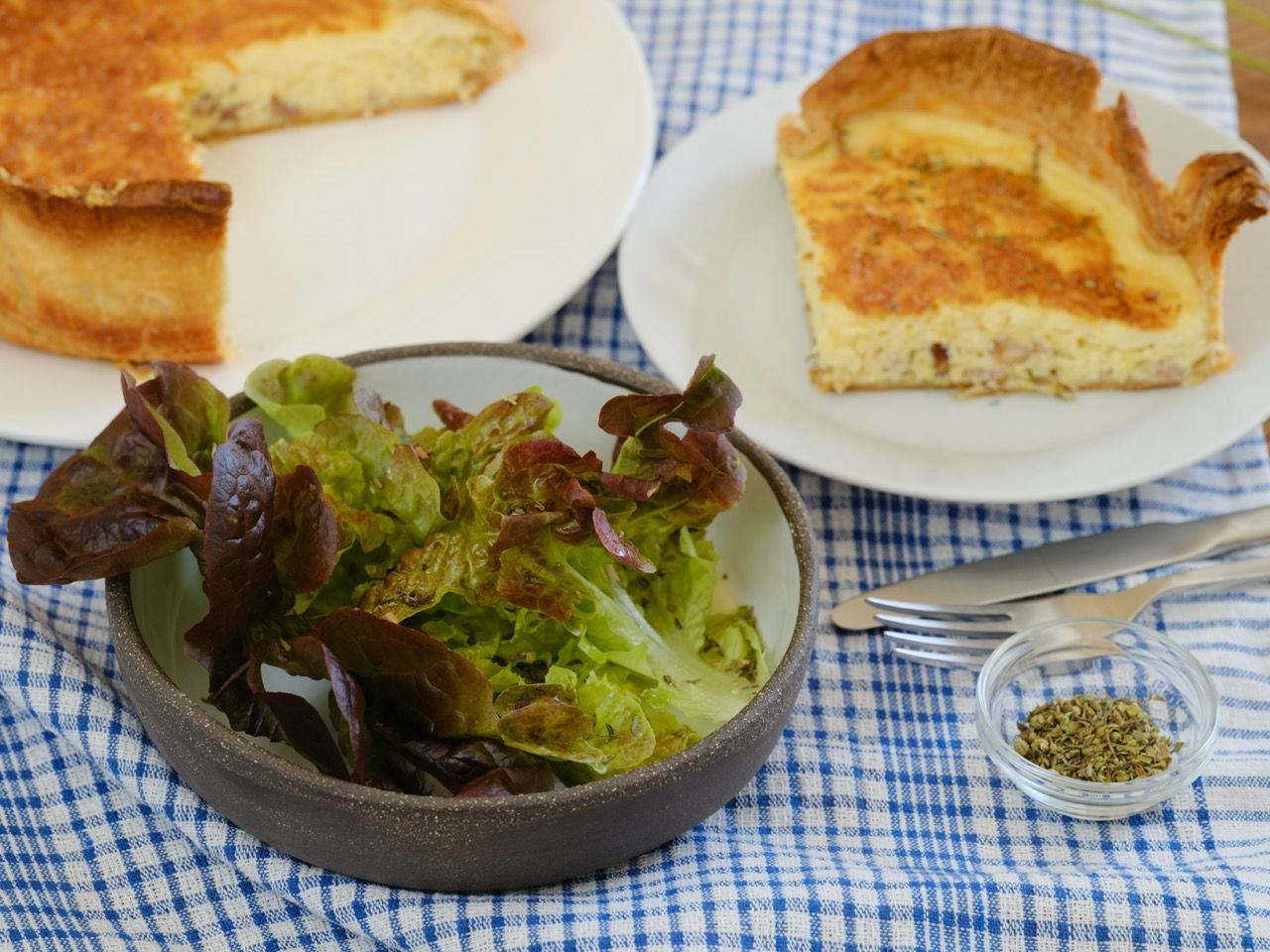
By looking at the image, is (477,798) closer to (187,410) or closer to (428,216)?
(187,410)

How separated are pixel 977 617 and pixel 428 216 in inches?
62.2

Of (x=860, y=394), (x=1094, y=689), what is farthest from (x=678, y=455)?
(x=860, y=394)

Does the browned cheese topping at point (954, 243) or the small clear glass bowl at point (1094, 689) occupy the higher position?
the browned cheese topping at point (954, 243)

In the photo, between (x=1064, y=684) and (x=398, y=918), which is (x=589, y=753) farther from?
(x=1064, y=684)

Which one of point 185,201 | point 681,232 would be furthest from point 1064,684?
point 185,201

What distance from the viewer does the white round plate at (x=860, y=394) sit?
98.3 inches

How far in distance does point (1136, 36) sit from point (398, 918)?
10.3 ft

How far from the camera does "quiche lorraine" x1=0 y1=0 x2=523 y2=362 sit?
8.94 ft

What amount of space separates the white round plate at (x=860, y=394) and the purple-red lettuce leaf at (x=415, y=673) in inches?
38.4

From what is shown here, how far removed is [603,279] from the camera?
10.2ft

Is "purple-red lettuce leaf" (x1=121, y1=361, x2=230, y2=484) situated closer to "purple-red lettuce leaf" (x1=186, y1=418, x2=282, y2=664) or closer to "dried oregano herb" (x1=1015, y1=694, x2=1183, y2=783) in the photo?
"purple-red lettuce leaf" (x1=186, y1=418, x2=282, y2=664)

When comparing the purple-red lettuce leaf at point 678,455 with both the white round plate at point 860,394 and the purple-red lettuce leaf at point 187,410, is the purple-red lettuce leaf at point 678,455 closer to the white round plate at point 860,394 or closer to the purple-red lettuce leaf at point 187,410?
→ the purple-red lettuce leaf at point 187,410

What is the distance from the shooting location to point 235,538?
65.6 inches

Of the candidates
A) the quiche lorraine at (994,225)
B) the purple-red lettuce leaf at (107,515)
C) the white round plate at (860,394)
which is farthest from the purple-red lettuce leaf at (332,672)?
the quiche lorraine at (994,225)
